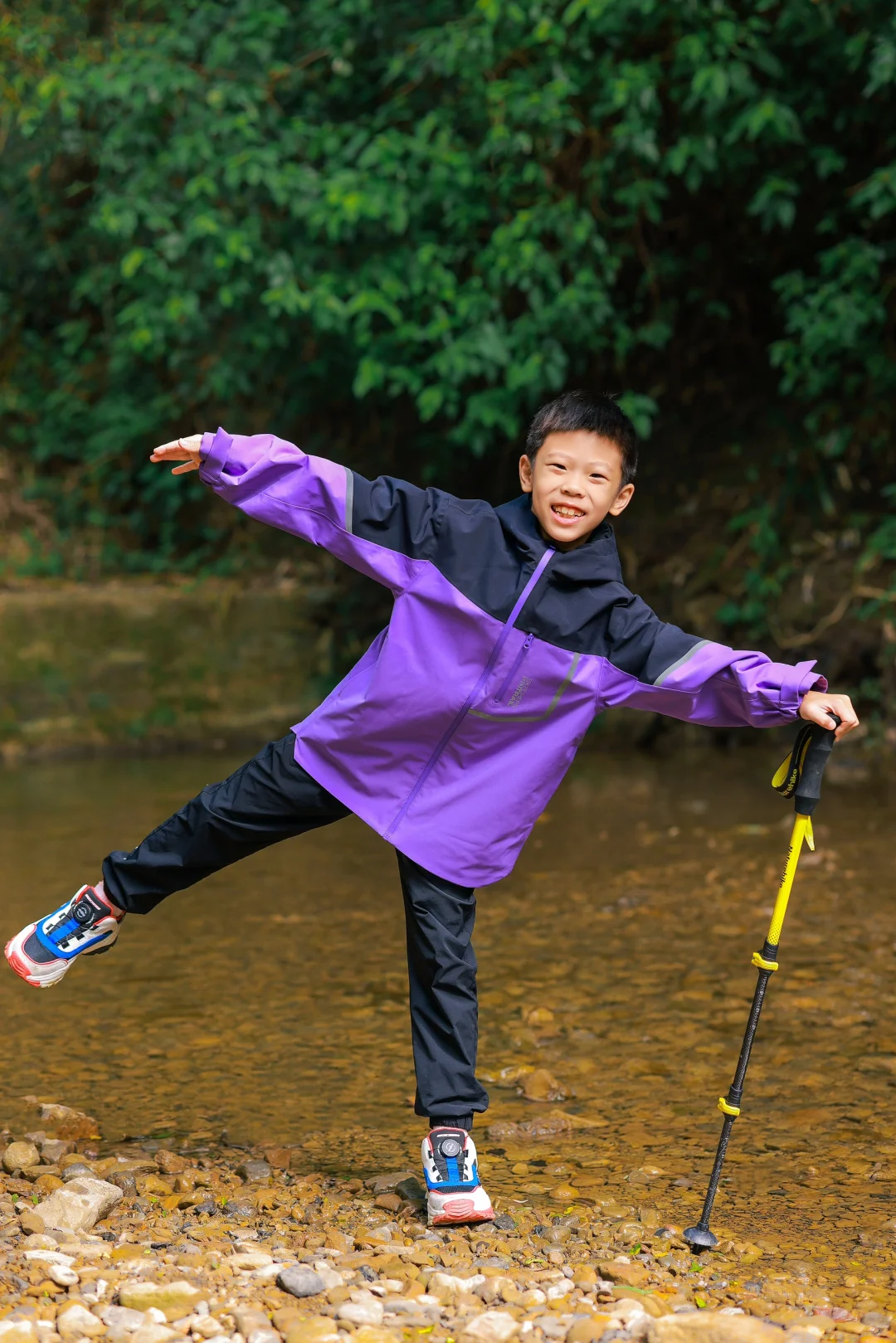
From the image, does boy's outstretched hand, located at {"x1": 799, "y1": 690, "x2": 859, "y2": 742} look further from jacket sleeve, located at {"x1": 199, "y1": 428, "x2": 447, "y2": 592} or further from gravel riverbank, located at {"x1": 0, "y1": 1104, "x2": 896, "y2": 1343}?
gravel riverbank, located at {"x1": 0, "y1": 1104, "x2": 896, "y2": 1343}

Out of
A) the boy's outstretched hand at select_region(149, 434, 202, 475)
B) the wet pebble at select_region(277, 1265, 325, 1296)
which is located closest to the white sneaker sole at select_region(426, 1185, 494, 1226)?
the wet pebble at select_region(277, 1265, 325, 1296)

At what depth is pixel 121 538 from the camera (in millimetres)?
9609

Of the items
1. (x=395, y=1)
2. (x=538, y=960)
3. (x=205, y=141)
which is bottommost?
(x=538, y=960)

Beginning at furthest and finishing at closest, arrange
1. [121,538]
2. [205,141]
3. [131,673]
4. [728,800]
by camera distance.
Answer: [121,538], [131,673], [205,141], [728,800]

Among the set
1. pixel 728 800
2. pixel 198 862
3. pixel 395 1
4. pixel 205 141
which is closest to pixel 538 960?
pixel 198 862

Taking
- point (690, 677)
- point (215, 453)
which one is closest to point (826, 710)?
point (690, 677)

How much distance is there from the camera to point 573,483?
2691mm

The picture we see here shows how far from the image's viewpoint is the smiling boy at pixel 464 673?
8.63ft

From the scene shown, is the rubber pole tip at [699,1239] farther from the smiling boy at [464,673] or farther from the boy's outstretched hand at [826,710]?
the boy's outstretched hand at [826,710]

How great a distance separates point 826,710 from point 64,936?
63.1 inches

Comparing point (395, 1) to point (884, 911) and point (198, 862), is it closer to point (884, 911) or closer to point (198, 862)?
point (884, 911)

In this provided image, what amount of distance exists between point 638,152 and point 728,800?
2.99 m

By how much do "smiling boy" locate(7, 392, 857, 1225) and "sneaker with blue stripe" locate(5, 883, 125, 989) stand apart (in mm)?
575

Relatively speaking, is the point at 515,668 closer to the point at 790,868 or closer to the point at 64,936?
the point at 790,868
